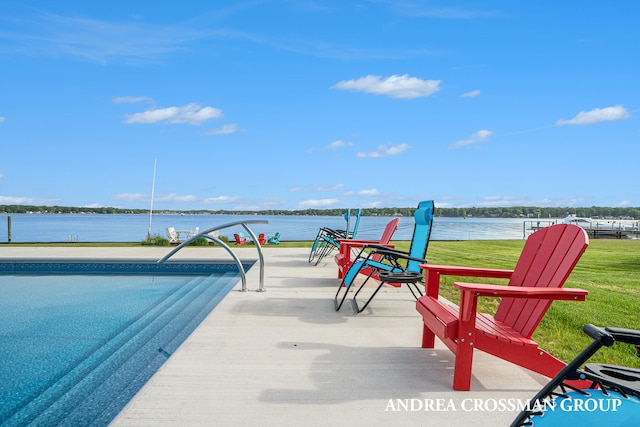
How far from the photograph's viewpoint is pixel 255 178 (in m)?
40.6

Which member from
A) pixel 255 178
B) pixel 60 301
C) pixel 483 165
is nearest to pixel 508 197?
pixel 483 165

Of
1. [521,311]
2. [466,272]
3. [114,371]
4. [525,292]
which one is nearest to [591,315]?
[466,272]

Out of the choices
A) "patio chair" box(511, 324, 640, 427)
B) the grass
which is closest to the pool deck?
→ "patio chair" box(511, 324, 640, 427)

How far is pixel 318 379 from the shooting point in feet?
9.11

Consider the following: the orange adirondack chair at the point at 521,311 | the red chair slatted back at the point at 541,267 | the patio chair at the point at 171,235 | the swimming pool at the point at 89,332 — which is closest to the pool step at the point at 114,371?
the swimming pool at the point at 89,332

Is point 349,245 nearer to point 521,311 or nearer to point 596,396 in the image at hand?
point 521,311

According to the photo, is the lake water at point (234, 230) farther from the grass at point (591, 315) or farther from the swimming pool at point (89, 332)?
the grass at point (591, 315)

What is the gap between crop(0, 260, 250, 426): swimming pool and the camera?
2832 mm

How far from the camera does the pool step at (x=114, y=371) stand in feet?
8.59

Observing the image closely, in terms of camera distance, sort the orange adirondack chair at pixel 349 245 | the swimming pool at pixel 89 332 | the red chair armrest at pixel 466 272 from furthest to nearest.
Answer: the orange adirondack chair at pixel 349 245, the red chair armrest at pixel 466 272, the swimming pool at pixel 89 332

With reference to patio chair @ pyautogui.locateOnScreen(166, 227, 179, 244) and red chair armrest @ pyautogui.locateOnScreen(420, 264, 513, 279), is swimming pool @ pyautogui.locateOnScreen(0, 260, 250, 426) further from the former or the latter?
patio chair @ pyautogui.locateOnScreen(166, 227, 179, 244)

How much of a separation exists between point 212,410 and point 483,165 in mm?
28060

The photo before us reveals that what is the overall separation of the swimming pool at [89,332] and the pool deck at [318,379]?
0.34 meters

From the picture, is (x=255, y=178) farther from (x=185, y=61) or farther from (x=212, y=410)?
(x=212, y=410)
